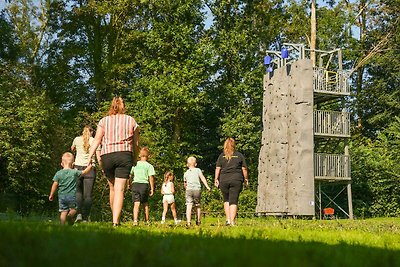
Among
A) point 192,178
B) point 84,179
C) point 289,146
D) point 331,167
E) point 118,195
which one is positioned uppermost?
point 289,146

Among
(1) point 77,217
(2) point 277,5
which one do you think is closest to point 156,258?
(1) point 77,217

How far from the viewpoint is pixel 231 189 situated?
13.0 metres

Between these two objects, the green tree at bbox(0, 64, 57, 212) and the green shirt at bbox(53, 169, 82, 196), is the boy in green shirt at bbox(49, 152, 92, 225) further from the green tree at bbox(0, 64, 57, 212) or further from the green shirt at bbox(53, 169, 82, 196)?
the green tree at bbox(0, 64, 57, 212)

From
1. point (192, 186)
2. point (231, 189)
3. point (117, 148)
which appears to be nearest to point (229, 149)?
point (231, 189)

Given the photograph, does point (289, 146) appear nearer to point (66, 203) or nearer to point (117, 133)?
point (66, 203)

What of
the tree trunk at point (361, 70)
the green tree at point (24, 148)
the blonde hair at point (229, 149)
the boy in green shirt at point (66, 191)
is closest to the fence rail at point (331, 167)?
the green tree at point (24, 148)

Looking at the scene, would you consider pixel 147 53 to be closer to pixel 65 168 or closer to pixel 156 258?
pixel 65 168

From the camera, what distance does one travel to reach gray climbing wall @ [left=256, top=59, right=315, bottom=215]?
96.9 feet

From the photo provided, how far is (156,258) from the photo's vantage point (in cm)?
325

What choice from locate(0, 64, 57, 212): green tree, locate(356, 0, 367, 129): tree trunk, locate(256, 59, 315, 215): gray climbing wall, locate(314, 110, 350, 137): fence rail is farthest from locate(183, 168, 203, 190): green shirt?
locate(356, 0, 367, 129): tree trunk

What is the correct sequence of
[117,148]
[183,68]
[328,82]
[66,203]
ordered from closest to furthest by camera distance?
[117,148]
[66,203]
[328,82]
[183,68]

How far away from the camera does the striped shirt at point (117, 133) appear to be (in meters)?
9.45

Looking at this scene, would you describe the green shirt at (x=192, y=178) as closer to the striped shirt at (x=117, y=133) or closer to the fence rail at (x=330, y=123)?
the striped shirt at (x=117, y=133)

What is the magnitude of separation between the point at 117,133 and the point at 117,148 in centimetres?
21
